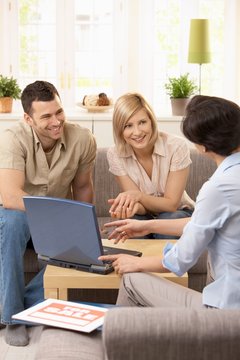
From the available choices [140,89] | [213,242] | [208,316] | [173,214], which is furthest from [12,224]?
[140,89]

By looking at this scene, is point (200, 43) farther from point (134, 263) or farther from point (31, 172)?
point (134, 263)

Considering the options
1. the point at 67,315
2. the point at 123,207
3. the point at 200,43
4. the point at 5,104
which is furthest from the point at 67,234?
the point at 200,43

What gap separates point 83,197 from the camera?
3.79 m

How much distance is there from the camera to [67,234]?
9.21 ft

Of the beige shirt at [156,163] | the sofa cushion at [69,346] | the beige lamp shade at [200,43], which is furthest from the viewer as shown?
the beige lamp shade at [200,43]

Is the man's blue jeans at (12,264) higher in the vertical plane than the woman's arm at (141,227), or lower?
lower

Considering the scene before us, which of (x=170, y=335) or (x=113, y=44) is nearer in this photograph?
(x=170, y=335)

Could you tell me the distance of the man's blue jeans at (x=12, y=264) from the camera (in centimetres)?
330

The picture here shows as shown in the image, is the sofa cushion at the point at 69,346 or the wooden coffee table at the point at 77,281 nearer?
the sofa cushion at the point at 69,346

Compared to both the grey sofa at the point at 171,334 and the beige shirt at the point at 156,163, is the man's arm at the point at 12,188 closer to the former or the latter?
the beige shirt at the point at 156,163

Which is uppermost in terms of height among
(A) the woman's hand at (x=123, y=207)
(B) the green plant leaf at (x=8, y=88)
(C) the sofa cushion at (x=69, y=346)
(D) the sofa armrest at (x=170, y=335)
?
(B) the green plant leaf at (x=8, y=88)

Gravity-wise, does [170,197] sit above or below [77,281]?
above

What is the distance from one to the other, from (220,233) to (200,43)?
3.83 metres

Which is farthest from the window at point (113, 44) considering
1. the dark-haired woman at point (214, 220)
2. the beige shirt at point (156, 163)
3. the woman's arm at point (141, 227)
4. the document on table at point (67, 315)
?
the document on table at point (67, 315)
